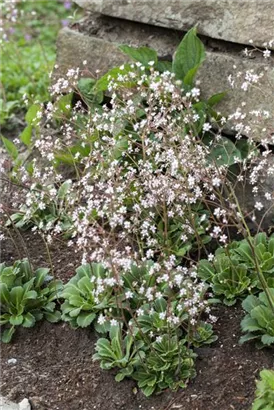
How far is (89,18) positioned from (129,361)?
2.48m

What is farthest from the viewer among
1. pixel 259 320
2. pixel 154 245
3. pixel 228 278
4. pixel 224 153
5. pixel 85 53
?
pixel 85 53

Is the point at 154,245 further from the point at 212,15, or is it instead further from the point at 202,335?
the point at 212,15

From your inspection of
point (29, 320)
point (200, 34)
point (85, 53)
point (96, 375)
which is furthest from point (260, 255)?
point (85, 53)

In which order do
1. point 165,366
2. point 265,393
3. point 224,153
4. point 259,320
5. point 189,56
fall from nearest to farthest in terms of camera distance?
point 265,393 < point 165,366 < point 259,320 < point 224,153 < point 189,56

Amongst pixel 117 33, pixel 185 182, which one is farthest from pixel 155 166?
pixel 117 33

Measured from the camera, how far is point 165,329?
3400mm

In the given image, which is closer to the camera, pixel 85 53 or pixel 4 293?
pixel 4 293

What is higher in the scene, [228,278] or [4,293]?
[228,278]

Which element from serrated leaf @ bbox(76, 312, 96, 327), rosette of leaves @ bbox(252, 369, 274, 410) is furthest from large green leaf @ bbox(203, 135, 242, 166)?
rosette of leaves @ bbox(252, 369, 274, 410)

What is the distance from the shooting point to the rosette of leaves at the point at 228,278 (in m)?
3.62

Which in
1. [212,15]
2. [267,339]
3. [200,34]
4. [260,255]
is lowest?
[267,339]

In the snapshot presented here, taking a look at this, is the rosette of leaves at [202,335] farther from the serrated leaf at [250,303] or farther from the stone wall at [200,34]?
the stone wall at [200,34]

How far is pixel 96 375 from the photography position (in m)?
3.47

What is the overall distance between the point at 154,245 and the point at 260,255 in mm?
525
